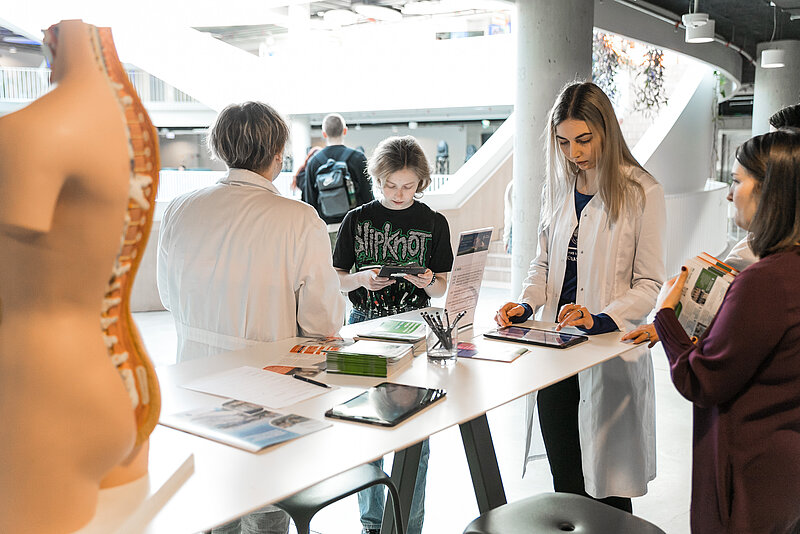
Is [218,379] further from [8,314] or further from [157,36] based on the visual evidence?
[157,36]

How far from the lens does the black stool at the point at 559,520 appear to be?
176 cm

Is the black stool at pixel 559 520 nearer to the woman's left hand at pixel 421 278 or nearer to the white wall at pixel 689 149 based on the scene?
the woman's left hand at pixel 421 278

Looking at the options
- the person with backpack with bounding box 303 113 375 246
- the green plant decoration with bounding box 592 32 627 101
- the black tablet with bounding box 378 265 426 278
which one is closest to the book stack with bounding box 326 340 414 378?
the black tablet with bounding box 378 265 426 278

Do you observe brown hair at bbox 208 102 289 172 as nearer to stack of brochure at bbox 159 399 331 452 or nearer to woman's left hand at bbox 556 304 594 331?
stack of brochure at bbox 159 399 331 452

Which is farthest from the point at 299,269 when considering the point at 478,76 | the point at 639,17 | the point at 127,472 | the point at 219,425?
the point at 478,76

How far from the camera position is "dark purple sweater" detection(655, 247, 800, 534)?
156cm

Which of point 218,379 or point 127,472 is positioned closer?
point 127,472

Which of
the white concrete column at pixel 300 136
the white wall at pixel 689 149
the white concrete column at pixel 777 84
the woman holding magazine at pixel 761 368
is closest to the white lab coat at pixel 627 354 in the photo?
the woman holding magazine at pixel 761 368

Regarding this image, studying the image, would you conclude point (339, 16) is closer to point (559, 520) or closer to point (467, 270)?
point (467, 270)

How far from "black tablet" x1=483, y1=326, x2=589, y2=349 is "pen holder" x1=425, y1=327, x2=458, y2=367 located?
318mm

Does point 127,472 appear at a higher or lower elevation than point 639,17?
lower

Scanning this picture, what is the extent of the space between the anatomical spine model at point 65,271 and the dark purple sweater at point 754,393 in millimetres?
1184

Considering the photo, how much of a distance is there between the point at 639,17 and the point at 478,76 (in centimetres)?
897

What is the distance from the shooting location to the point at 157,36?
1712 centimetres
